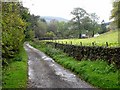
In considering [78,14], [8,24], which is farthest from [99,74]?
[78,14]

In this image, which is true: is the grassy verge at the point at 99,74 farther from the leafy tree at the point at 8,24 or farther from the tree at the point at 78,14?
the tree at the point at 78,14

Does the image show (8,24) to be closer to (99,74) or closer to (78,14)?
(99,74)

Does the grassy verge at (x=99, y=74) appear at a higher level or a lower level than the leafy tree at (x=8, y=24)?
lower

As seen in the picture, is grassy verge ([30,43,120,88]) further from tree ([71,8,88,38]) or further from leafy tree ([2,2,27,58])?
tree ([71,8,88,38])

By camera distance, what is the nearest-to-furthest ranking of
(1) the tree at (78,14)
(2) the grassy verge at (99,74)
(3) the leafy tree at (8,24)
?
1. (2) the grassy verge at (99,74)
2. (3) the leafy tree at (8,24)
3. (1) the tree at (78,14)

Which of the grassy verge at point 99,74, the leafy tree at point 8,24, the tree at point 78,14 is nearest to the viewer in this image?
the grassy verge at point 99,74

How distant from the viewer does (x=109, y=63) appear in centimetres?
2348

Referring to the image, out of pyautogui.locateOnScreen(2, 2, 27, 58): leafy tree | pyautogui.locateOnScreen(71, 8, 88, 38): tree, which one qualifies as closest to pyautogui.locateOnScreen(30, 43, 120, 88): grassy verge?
pyautogui.locateOnScreen(2, 2, 27, 58): leafy tree

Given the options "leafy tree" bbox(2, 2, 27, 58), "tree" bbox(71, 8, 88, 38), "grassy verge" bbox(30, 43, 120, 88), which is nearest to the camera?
"grassy verge" bbox(30, 43, 120, 88)

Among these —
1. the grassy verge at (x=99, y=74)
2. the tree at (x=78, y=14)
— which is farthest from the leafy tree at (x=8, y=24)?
the tree at (x=78, y=14)

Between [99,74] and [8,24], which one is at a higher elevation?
[8,24]

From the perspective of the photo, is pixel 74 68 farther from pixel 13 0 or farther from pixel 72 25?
pixel 72 25

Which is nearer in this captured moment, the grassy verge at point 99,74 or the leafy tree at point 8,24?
the grassy verge at point 99,74

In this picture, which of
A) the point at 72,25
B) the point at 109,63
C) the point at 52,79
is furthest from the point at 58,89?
the point at 72,25
